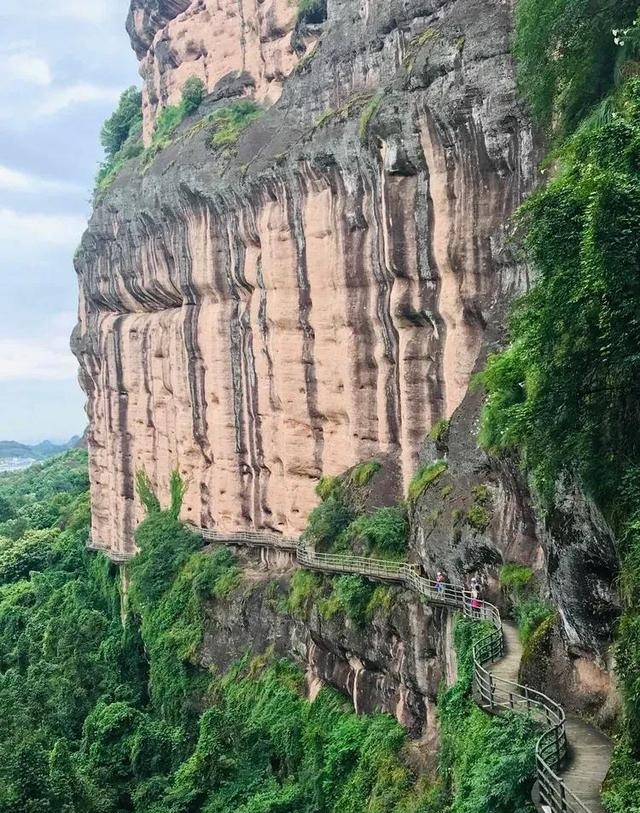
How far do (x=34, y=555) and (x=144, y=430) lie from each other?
14822 millimetres

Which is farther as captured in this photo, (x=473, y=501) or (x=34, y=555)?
(x=34, y=555)

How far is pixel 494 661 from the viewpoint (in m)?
15.0

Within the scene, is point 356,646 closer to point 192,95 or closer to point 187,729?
point 187,729

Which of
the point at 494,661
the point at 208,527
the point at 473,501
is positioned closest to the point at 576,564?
the point at 494,661

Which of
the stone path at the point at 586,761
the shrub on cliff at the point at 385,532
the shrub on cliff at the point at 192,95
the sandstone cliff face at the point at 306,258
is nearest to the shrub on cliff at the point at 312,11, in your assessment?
the sandstone cliff face at the point at 306,258

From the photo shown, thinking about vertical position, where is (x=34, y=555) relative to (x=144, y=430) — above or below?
below

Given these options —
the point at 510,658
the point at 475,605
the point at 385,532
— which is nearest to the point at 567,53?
the point at 475,605

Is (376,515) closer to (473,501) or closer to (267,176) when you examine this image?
(473,501)

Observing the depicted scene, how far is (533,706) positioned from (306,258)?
17.5 m

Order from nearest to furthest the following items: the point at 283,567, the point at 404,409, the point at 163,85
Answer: the point at 404,409 < the point at 283,567 < the point at 163,85

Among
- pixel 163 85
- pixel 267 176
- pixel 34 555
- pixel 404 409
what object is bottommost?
pixel 34 555

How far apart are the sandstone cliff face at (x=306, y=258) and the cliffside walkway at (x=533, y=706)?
242 inches

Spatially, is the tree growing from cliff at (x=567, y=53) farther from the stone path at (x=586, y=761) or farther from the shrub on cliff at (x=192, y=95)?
the shrub on cliff at (x=192, y=95)

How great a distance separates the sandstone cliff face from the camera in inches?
866
